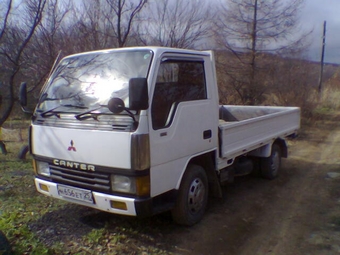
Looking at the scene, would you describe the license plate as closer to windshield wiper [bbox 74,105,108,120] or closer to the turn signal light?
the turn signal light

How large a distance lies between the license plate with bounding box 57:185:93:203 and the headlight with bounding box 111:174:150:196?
13.6 inches

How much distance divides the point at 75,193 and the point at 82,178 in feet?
0.67

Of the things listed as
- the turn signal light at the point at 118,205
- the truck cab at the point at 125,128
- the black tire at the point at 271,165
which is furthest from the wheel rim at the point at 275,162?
the turn signal light at the point at 118,205

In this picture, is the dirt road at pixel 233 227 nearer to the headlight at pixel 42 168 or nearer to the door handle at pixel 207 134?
the headlight at pixel 42 168

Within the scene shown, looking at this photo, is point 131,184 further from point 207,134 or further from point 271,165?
point 271,165

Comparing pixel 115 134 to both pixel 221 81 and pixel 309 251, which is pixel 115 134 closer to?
pixel 309 251

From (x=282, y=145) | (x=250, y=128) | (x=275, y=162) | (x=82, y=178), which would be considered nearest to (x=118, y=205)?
(x=82, y=178)

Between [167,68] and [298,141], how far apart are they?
8.61m

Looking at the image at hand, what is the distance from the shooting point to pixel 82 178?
393 cm

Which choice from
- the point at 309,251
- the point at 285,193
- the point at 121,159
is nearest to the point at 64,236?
the point at 121,159

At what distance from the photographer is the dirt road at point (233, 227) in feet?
13.2

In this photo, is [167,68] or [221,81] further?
[221,81]

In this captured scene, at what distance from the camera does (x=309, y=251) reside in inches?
156

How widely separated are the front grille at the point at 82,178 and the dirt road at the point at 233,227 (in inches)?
26.1
